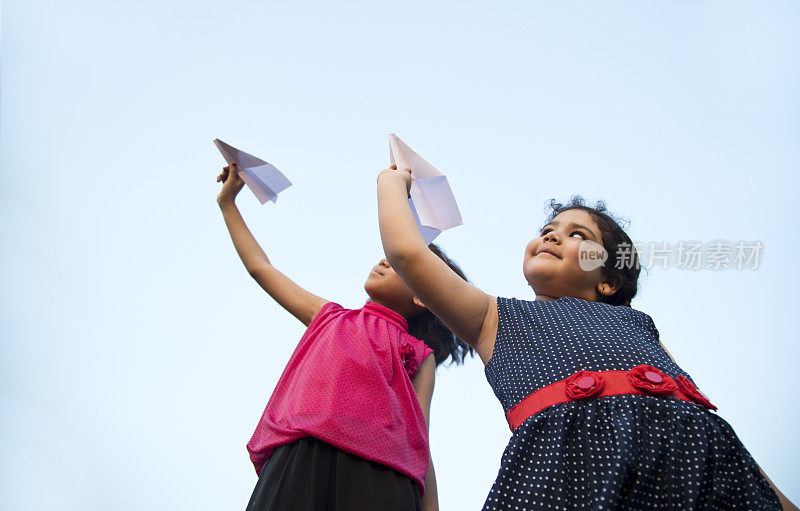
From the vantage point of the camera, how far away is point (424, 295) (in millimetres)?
1119

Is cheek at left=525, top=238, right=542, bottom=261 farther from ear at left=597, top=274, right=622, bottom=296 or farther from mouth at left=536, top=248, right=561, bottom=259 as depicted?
ear at left=597, top=274, right=622, bottom=296

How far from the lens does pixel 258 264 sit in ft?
6.40

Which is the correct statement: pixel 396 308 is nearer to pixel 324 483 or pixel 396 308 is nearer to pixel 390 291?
pixel 390 291

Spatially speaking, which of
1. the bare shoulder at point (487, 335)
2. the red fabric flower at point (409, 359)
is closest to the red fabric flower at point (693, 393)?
the bare shoulder at point (487, 335)

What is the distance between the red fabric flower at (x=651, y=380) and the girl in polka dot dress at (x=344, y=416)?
588 millimetres

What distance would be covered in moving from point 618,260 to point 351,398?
75cm

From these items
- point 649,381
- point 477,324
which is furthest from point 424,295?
point 649,381

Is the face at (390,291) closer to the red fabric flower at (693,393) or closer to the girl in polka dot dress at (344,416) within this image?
the girl in polka dot dress at (344,416)

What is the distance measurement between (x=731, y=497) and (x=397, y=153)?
102 cm

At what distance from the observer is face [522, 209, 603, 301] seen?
1459mm

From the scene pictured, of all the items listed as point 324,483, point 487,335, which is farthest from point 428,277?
point 324,483

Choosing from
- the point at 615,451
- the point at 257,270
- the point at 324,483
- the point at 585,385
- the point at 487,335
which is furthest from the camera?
the point at 257,270

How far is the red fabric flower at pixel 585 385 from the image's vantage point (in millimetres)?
1028

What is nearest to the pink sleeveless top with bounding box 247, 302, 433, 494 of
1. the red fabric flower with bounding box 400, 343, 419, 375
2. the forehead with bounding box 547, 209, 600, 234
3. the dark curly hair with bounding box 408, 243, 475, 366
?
A: the red fabric flower with bounding box 400, 343, 419, 375
